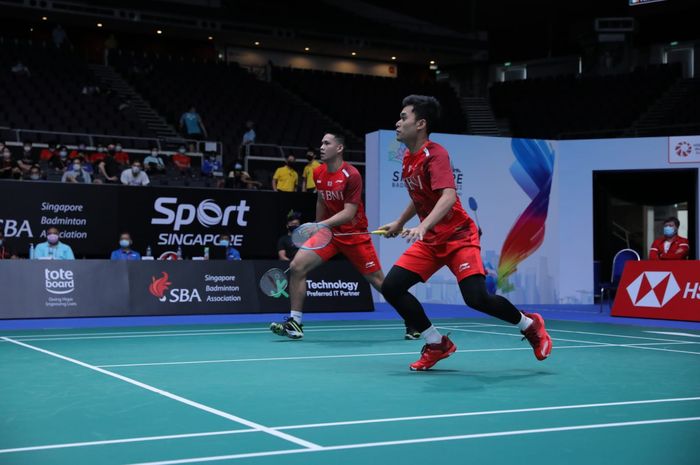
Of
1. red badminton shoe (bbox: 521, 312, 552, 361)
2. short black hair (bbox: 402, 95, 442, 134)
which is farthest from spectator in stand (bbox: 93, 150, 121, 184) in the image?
red badminton shoe (bbox: 521, 312, 552, 361)

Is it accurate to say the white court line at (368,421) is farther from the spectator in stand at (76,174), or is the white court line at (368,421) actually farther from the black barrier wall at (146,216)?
the spectator in stand at (76,174)

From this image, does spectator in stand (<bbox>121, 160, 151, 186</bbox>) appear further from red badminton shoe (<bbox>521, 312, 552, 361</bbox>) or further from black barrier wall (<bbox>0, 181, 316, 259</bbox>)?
red badminton shoe (<bbox>521, 312, 552, 361</bbox>)

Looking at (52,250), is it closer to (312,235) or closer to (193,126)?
(312,235)

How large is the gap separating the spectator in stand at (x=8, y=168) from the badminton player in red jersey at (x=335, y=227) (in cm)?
946

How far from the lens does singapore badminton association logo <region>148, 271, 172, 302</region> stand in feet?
49.0

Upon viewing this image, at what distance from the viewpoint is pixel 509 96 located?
120 ft

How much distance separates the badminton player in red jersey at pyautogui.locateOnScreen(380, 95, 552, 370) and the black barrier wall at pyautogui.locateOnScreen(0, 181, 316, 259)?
11779mm

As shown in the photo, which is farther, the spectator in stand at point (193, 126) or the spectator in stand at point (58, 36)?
the spectator in stand at point (58, 36)

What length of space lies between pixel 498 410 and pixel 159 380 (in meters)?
2.79

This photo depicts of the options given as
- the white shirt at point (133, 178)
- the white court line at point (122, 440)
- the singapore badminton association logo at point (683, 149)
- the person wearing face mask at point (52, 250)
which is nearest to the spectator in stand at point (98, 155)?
the white shirt at point (133, 178)

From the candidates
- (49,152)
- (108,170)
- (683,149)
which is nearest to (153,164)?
(108,170)

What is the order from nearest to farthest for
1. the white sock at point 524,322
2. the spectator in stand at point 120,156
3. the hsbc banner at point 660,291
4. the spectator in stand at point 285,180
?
the white sock at point 524,322 → the hsbc banner at point 660,291 → the spectator in stand at point 285,180 → the spectator in stand at point 120,156

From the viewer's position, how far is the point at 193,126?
87.0 feet

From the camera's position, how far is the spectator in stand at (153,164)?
21.1 meters
